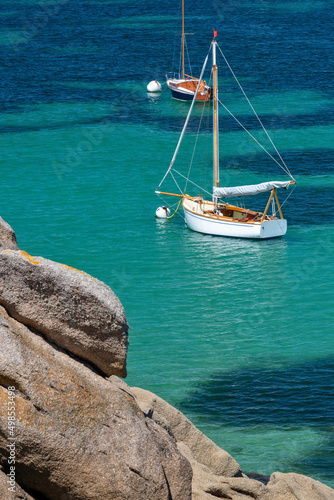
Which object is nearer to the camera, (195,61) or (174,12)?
(195,61)

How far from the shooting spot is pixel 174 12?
156m

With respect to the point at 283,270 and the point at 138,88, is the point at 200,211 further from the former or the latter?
the point at 138,88

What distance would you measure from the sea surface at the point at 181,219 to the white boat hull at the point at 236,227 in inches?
30.1

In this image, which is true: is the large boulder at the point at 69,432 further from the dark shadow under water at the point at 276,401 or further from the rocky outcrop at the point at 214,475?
the dark shadow under water at the point at 276,401

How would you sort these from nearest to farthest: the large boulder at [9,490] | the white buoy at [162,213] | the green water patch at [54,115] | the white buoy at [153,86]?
the large boulder at [9,490] < the white buoy at [162,213] < the green water patch at [54,115] < the white buoy at [153,86]

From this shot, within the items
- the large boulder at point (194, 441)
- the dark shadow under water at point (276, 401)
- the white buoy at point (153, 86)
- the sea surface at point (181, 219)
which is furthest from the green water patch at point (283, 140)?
the large boulder at point (194, 441)

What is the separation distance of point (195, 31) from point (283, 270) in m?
95.7

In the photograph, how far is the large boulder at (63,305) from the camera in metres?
14.6

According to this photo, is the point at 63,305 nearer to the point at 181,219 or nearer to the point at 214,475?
the point at 214,475

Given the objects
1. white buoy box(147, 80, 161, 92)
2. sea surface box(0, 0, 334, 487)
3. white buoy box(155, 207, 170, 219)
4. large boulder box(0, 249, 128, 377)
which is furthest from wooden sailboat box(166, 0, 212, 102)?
large boulder box(0, 249, 128, 377)

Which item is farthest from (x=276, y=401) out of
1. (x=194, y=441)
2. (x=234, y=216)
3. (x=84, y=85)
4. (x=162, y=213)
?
(x=84, y=85)

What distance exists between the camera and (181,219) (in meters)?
67.8

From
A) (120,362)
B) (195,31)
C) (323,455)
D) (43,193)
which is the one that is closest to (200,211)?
(43,193)

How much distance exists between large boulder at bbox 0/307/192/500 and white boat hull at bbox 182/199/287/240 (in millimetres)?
46446
